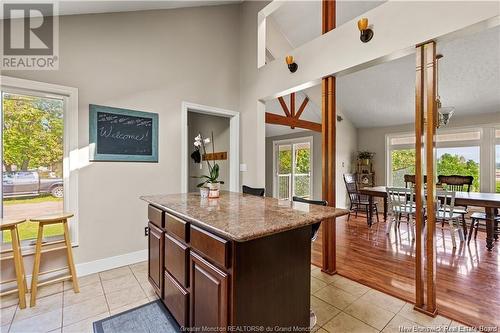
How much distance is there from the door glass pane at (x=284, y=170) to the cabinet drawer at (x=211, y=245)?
18.8 feet

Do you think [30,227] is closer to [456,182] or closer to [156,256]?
[156,256]

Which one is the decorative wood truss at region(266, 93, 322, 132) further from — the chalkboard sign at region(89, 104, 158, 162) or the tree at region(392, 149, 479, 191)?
the tree at region(392, 149, 479, 191)

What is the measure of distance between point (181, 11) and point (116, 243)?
3.18m

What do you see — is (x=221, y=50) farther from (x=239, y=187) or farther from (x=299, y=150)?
(x=299, y=150)

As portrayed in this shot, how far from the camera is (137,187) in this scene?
3014mm

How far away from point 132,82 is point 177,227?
2.16 m

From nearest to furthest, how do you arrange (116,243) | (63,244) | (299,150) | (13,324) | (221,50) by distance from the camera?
(13,324) → (63,244) → (116,243) → (221,50) → (299,150)

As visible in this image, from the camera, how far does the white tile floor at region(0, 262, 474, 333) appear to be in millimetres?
1817

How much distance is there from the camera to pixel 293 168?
22.7 feet

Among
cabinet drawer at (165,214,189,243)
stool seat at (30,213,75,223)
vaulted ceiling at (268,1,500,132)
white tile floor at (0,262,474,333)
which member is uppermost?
vaulted ceiling at (268,1,500,132)

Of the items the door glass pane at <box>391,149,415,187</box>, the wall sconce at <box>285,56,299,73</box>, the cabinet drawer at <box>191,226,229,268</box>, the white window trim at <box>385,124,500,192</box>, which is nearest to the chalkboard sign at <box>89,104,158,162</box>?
the wall sconce at <box>285,56,299,73</box>

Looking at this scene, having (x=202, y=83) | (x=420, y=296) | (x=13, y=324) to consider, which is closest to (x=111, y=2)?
(x=202, y=83)

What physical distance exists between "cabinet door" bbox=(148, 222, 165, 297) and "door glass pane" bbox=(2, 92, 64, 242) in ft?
4.20

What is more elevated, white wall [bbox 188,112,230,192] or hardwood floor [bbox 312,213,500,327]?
white wall [bbox 188,112,230,192]
